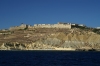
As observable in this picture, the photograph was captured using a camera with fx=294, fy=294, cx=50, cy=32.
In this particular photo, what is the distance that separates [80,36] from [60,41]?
10794 millimetres

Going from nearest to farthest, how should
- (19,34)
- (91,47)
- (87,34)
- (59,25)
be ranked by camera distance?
(91,47)
(87,34)
(19,34)
(59,25)

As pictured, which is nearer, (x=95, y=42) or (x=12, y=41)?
(x=95, y=42)

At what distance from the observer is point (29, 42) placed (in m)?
150

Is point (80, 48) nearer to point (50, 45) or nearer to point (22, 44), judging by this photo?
point (50, 45)

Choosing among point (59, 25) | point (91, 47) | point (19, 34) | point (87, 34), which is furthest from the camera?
point (59, 25)

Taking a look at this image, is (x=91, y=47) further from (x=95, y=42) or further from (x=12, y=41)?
(x=12, y=41)

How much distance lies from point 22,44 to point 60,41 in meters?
19.6

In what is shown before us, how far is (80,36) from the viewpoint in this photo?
5748 inches

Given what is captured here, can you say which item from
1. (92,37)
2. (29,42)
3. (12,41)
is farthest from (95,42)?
(12,41)

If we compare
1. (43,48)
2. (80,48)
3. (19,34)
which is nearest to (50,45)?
(43,48)
